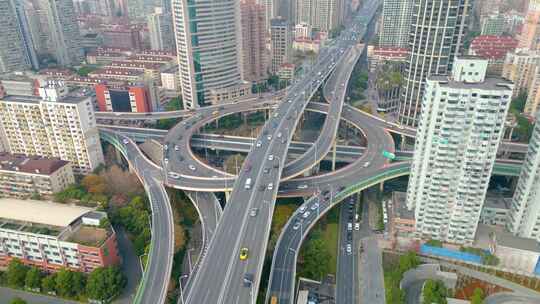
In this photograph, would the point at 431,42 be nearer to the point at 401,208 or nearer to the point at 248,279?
the point at 401,208

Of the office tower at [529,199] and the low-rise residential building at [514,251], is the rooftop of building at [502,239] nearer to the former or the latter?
the low-rise residential building at [514,251]

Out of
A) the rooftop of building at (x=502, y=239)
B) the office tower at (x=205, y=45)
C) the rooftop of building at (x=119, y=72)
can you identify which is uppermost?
the office tower at (x=205, y=45)

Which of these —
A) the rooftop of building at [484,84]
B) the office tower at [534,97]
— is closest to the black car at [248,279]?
the rooftop of building at [484,84]

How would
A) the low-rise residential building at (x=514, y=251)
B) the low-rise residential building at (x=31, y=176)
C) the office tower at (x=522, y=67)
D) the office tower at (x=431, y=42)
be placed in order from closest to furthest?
the low-rise residential building at (x=514, y=251) < the low-rise residential building at (x=31, y=176) < the office tower at (x=431, y=42) < the office tower at (x=522, y=67)

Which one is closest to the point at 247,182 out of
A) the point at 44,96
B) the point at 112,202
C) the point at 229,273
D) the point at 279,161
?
the point at 279,161

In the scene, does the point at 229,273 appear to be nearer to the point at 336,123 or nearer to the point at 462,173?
the point at 462,173

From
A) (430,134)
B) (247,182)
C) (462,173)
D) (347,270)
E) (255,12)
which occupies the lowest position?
(347,270)

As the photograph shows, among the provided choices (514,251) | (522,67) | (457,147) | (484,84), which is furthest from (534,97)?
(457,147)
